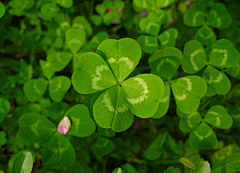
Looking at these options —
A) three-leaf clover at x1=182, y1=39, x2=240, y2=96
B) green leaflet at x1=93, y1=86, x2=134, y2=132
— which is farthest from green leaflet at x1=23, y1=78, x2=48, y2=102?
three-leaf clover at x1=182, y1=39, x2=240, y2=96

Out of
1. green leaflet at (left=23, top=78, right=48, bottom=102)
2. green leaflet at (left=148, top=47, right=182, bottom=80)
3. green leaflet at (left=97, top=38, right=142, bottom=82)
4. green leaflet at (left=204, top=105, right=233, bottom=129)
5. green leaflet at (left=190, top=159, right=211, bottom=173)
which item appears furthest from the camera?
green leaflet at (left=23, top=78, right=48, bottom=102)

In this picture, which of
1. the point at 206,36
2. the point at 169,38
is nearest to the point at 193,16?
the point at 206,36

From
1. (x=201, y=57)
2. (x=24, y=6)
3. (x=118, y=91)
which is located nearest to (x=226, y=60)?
(x=201, y=57)

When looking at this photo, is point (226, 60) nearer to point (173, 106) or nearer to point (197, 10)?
point (197, 10)

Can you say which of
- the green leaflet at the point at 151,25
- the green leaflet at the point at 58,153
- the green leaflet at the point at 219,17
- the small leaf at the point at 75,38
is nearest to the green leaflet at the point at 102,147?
the green leaflet at the point at 58,153

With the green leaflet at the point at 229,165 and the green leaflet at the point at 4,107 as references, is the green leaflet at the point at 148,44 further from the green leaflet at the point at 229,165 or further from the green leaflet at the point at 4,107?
the green leaflet at the point at 4,107

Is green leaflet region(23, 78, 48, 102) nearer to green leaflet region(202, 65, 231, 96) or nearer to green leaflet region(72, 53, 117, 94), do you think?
green leaflet region(72, 53, 117, 94)
